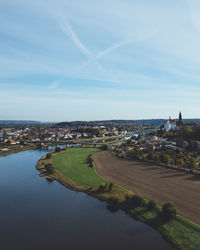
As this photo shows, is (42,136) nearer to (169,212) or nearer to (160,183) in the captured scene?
(160,183)

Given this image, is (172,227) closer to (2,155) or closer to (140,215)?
(140,215)

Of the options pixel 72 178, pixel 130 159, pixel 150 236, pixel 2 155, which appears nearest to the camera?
pixel 150 236

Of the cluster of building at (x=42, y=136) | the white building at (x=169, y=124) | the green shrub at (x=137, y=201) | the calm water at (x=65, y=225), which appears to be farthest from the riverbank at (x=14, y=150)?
A: the white building at (x=169, y=124)

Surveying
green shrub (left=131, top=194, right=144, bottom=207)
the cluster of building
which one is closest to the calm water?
green shrub (left=131, top=194, right=144, bottom=207)

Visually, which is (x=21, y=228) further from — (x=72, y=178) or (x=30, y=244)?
(x=72, y=178)

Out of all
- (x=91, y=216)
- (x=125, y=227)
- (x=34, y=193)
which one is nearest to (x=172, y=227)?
(x=125, y=227)

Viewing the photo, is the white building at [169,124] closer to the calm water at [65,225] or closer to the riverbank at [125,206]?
the riverbank at [125,206]

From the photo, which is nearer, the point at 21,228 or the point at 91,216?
the point at 21,228

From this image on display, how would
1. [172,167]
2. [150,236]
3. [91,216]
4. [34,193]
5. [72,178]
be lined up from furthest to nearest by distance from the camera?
[172,167] < [72,178] < [34,193] < [91,216] < [150,236]
